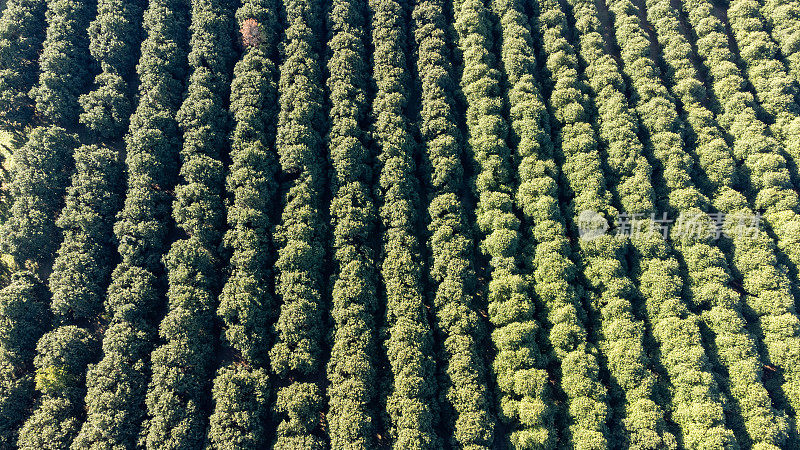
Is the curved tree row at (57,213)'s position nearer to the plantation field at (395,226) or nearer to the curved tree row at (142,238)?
the plantation field at (395,226)

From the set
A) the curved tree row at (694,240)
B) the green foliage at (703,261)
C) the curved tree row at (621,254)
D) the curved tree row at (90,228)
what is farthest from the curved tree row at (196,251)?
the green foliage at (703,261)

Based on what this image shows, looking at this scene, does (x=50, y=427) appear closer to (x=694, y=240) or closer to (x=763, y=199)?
(x=694, y=240)

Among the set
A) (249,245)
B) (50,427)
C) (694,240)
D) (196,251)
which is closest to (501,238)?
(694,240)

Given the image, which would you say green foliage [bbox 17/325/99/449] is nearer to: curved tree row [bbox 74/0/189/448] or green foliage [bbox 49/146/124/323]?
curved tree row [bbox 74/0/189/448]

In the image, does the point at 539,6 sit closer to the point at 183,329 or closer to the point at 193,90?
the point at 193,90

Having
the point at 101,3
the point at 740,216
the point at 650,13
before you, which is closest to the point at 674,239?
the point at 740,216
